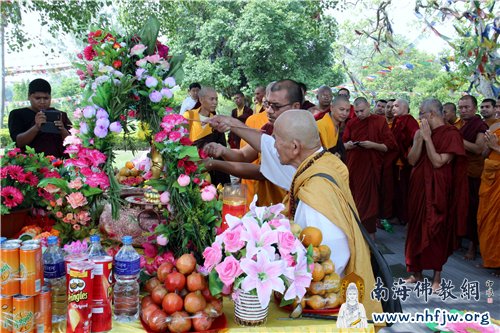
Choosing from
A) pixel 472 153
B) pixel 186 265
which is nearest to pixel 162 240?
pixel 186 265

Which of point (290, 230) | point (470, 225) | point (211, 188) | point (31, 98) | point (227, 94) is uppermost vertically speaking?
point (227, 94)

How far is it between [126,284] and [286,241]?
602 mm

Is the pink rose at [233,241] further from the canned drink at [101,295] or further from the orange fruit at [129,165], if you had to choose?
the orange fruit at [129,165]

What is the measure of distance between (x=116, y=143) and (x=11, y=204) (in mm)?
725

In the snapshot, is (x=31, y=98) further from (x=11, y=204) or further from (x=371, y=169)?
(x=371, y=169)

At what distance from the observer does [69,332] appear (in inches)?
59.4

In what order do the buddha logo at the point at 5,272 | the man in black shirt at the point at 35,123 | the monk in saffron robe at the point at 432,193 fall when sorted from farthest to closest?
the monk in saffron robe at the point at 432,193
the man in black shirt at the point at 35,123
the buddha logo at the point at 5,272

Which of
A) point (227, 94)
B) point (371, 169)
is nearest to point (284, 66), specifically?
point (227, 94)

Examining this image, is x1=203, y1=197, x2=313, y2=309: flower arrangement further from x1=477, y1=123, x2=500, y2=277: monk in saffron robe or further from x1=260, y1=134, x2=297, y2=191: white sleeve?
x1=477, y1=123, x2=500, y2=277: monk in saffron robe

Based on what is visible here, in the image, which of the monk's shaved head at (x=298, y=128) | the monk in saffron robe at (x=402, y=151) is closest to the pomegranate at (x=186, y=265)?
the monk's shaved head at (x=298, y=128)

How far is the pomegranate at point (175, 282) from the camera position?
5.38 ft

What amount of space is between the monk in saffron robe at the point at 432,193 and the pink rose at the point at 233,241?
3.14 meters

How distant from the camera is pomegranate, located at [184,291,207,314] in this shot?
1584 millimetres

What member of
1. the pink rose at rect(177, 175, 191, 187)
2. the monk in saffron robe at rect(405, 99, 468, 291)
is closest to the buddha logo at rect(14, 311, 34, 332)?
the pink rose at rect(177, 175, 191, 187)
